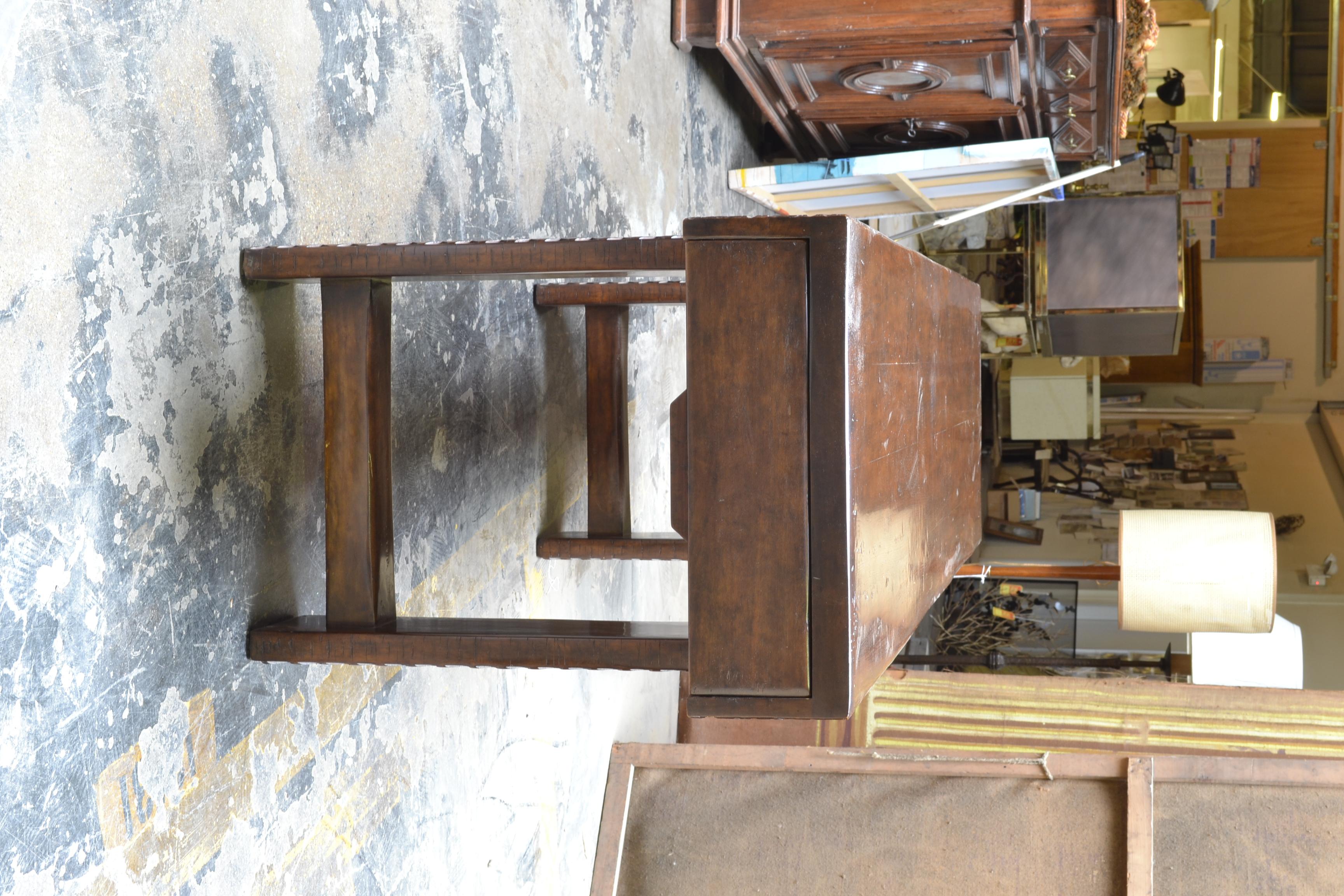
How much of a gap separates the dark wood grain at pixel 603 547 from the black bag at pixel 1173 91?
6784 millimetres

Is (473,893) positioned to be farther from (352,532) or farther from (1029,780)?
(1029,780)

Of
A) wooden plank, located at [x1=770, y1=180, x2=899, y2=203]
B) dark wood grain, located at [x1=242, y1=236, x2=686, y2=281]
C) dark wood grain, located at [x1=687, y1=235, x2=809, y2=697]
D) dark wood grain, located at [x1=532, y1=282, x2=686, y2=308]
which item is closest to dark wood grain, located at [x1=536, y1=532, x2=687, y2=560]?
dark wood grain, located at [x1=532, y1=282, x2=686, y2=308]

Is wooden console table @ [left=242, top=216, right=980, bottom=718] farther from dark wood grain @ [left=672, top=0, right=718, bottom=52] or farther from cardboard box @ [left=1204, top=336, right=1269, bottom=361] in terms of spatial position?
cardboard box @ [left=1204, top=336, right=1269, bottom=361]

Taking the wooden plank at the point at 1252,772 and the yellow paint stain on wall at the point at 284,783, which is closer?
the yellow paint stain on wall at the point at 284,783

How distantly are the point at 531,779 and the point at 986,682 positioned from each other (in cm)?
141

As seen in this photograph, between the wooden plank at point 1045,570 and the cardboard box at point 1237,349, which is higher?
the cardboard box at point 1237,349

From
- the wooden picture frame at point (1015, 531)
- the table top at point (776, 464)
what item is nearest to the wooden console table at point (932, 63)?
the table top at point (776, 464)

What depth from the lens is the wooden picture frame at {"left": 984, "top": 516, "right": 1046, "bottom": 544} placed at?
7.13 meters

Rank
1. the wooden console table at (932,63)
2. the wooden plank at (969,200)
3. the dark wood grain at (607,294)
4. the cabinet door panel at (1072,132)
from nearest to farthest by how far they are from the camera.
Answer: the dark wood grain at (607,294) < the wooden console table at (932,63) < the cabinet door panel at (1072,132) < the wooden plank at (969,200)

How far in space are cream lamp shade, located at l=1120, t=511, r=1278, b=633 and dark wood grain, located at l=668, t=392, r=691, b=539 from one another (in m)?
2.06

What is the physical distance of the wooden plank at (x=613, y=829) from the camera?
2365 millimetres

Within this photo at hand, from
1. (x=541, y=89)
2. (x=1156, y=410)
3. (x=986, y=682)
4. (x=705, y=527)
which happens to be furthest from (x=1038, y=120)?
(x=1156, y=410)

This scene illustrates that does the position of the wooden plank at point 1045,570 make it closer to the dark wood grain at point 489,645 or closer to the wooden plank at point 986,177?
the wooden plank at point 986,177

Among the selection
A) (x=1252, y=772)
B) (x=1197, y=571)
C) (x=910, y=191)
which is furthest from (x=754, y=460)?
(x=910, y=191)
